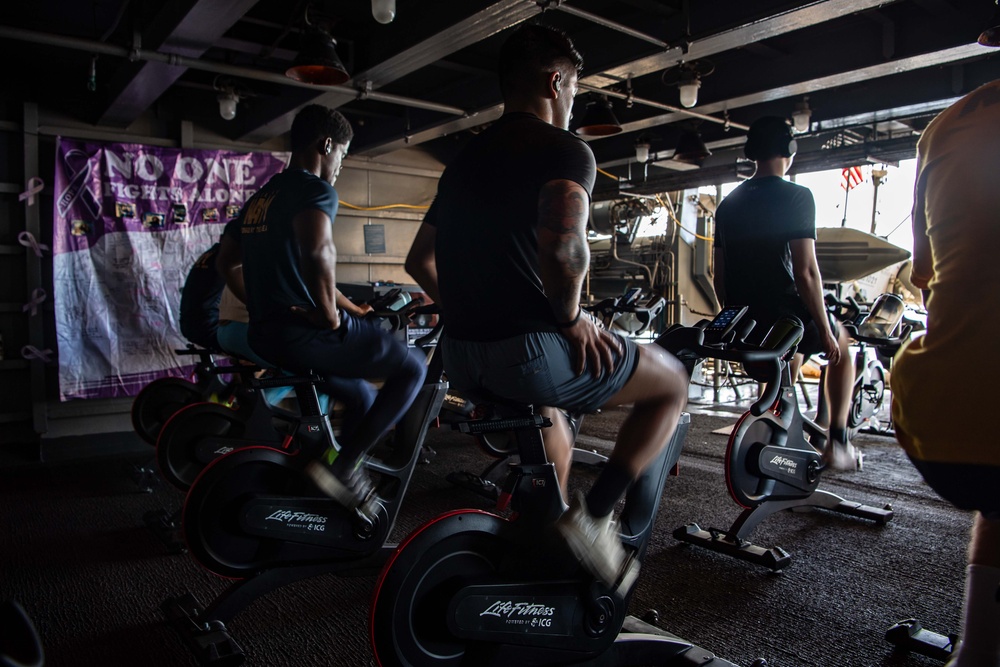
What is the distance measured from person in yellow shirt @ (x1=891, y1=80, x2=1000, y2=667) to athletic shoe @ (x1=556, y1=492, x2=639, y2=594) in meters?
0.69

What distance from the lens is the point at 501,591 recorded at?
158 cm

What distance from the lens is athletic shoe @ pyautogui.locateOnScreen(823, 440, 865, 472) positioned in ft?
12.4

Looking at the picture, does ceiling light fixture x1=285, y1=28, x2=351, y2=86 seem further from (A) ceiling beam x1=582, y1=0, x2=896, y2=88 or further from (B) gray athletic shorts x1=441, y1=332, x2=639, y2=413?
(B) gray athletic shorts x1=441, y1=332, x2=639, y2=413

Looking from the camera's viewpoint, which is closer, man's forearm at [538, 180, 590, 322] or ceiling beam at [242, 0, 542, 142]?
man's forearm at [538, 180, 590, 322]

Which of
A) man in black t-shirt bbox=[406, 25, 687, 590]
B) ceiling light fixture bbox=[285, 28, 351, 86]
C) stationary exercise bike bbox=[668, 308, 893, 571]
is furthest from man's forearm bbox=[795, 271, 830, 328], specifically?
ceiling light fixture bbox=[285, 28, 351, 86]

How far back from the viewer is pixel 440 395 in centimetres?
274

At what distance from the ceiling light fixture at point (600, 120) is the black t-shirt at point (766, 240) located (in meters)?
1.87

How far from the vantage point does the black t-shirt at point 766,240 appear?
9.70 feet

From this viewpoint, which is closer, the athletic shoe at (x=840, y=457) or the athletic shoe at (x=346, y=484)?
the athletic shoe at (x=346, y=484)

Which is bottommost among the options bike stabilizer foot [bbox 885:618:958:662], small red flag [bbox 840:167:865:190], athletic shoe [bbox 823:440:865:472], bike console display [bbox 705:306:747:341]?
bike stabilizer foot [bbox 885:618:958:662]

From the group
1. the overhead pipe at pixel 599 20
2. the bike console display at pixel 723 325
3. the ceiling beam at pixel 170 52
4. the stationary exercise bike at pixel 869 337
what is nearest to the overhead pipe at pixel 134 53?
the ceiling beam at pixel 170 52

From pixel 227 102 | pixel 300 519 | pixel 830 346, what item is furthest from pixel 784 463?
pixel 227 102

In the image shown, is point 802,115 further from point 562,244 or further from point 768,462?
point 562,244

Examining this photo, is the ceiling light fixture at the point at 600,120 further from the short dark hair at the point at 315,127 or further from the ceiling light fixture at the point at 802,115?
the short dark hair at the point at 315,127
